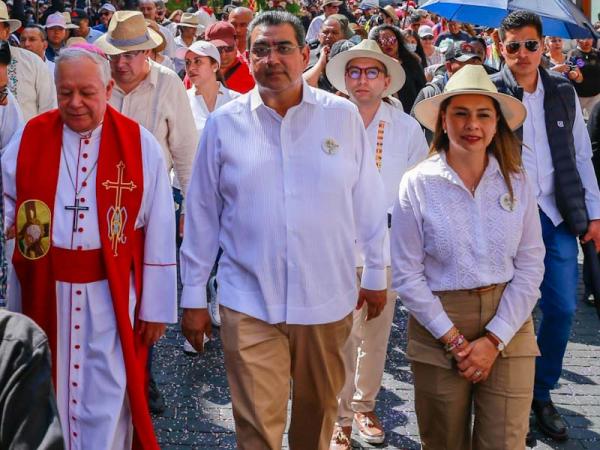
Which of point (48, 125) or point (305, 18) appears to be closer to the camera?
point (48, 125)

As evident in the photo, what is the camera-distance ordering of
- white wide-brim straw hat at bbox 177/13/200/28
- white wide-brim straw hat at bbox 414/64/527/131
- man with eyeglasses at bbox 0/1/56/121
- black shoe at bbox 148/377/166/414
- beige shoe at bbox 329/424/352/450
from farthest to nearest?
1. white wide-brim straw hat at bbox 177/13/200/28
2. man with eyeglasses at bbox 0/1/56/121
3. black shoe at bbox 148/377/166/414
4. beige shoe at bbox 329/424/352/450
5. white wide-brim straw hat at bbox 414/64/527/131

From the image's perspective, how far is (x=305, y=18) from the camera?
24.3 metres

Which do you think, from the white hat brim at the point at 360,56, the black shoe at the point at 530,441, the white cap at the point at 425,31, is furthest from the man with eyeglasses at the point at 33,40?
the white cap at the point at 425,31

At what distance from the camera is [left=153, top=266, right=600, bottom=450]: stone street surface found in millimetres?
5438

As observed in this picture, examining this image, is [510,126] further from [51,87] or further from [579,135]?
[51,87]

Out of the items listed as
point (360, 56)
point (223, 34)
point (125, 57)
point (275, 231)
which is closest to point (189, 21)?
point (223, 34)

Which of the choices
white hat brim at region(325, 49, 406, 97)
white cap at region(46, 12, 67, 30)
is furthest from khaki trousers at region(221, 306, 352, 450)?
white cap at region(46, 12, 67, 30)

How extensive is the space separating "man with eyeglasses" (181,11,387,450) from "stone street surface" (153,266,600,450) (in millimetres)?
1209

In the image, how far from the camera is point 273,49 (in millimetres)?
4262

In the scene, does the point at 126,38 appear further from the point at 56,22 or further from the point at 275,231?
the point at 56,22

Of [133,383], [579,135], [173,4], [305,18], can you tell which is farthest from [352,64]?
[305,18]

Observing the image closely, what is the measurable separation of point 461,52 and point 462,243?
3.64 m

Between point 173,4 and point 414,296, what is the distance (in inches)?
725

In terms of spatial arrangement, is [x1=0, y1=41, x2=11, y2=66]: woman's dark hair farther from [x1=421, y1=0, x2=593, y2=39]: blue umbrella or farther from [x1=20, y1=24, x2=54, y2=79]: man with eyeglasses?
[x1=20, y1=24, x2=54, y2=79]: man with eyeglasses
